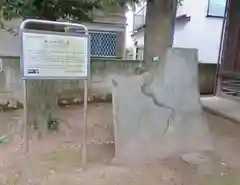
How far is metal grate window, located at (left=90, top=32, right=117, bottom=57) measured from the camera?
28.0 ft

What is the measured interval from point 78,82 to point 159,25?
2215 mm

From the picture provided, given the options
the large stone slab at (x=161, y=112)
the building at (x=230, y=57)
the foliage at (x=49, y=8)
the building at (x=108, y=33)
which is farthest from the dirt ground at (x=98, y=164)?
the building at (x=108, y=33)

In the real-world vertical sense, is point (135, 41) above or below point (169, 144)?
above

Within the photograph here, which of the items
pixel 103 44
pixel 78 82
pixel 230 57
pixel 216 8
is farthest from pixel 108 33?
pixel 216 8

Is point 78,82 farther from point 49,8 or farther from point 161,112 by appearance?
point 161,112

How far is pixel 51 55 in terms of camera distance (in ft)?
9.34

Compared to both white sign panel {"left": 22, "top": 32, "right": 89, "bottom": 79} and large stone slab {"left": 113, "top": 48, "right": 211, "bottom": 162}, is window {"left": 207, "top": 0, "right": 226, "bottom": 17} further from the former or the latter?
white sign panel {"left": 22, "top": 32, "right": 89, "bottom": 79}

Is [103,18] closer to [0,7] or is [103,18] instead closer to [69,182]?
[0,7]

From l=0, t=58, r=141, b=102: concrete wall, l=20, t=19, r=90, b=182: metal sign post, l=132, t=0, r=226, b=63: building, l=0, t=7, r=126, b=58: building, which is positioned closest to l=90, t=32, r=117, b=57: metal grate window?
l=0, t=7, r=126, b=58: building

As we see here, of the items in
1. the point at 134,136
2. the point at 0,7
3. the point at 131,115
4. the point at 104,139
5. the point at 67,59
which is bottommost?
the point at 104,139

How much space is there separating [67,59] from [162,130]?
1567mm

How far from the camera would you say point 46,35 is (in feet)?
Answer: 9.23

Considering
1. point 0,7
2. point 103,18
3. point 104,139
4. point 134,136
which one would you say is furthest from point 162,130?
point 103,18

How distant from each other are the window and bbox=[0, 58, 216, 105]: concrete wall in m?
6.11
